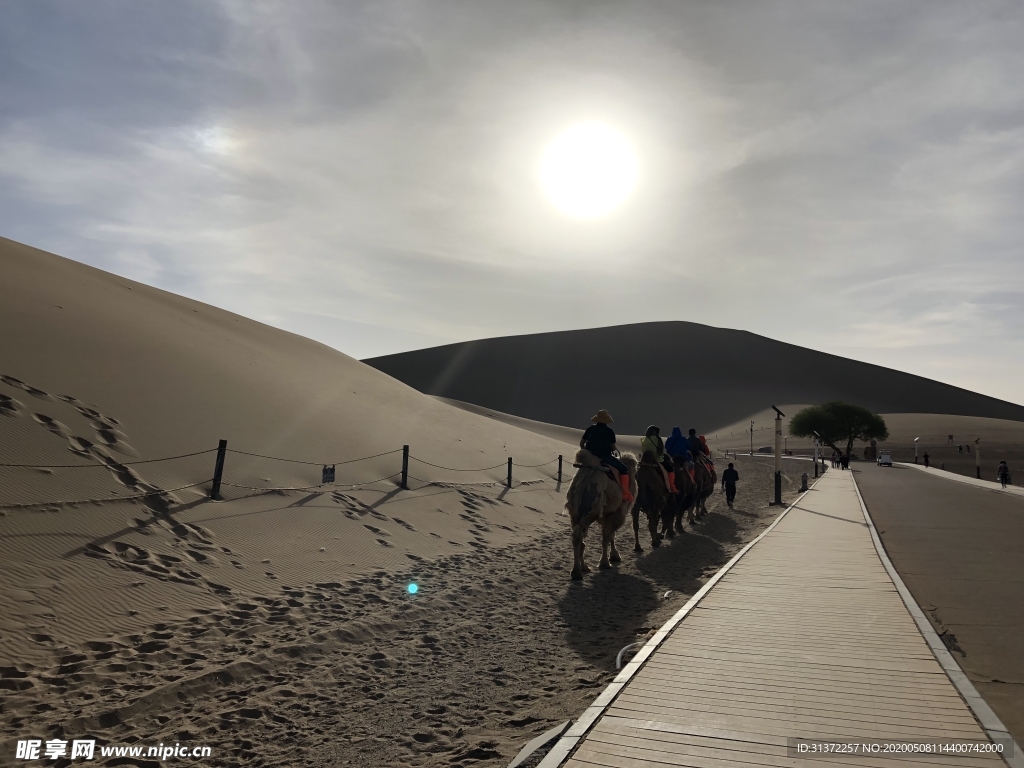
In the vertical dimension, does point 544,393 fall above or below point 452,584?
above

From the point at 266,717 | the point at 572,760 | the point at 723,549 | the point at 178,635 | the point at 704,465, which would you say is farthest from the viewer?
the point at 704,465

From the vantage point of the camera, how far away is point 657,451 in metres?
14.3

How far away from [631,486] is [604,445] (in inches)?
46.7

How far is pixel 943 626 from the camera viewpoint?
736cm

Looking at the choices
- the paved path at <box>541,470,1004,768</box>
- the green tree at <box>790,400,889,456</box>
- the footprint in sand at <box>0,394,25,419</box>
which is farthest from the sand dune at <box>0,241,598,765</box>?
the green tree at <box>790,400,889,456</box>

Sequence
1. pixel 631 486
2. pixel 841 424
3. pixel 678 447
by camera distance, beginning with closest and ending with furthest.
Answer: pixel 631 486 < pixel 678 447 < pixel 841 424

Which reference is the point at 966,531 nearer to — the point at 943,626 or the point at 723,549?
the point at 723,549

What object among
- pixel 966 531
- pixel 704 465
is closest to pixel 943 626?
pixel 966 531

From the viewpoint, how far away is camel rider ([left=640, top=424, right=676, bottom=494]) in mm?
14117

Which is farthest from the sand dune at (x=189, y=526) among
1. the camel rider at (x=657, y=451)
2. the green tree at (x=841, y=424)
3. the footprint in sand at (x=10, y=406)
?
the green tree at (x=841, y=424)

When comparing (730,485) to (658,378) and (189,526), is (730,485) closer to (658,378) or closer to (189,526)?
(189,526)

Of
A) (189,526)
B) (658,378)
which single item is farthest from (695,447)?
(658,378)

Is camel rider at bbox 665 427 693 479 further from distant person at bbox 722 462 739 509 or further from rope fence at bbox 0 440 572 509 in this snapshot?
distant person at bbox 722 462 739 509

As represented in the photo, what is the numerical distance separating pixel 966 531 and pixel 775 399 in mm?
110778
